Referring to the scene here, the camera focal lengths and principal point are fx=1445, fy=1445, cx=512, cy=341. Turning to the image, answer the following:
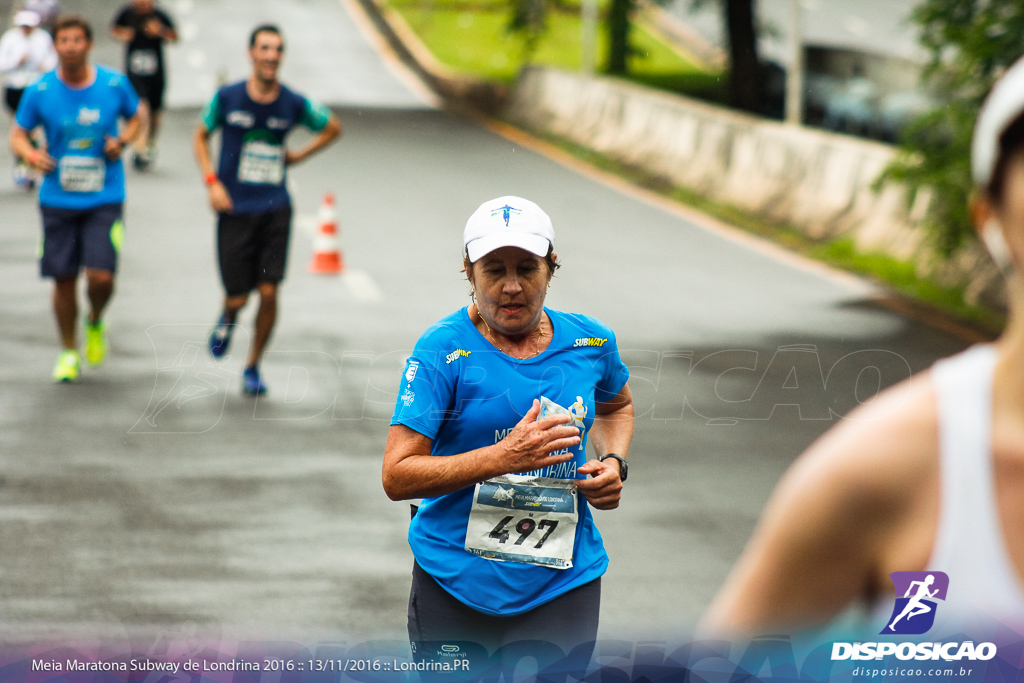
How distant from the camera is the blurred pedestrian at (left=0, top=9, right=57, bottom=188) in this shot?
15.6 meters

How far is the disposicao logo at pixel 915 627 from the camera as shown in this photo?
1.53m

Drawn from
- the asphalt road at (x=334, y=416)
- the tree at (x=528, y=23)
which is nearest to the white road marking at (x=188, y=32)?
the tree at (x=528, y=23)

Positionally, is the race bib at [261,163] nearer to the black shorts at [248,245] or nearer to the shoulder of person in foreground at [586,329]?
the black shorts at [248,245]

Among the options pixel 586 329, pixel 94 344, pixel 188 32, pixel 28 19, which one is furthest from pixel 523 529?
pixel 188 32

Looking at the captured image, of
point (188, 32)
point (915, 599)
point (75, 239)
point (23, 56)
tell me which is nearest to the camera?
point (915, 599)

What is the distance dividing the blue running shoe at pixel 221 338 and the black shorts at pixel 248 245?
0.35 meters

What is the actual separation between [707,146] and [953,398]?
56.4ft

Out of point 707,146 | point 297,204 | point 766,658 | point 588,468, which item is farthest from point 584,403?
point 707,146

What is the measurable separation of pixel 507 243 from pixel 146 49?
16.2 m

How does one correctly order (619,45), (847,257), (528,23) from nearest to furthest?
1. (847,257)
2. (528,23)
3. (619,45)

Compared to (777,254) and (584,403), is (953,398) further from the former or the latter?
(777,254)

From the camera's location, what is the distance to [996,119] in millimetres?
1340

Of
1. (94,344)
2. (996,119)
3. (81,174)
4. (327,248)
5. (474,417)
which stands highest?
(996,119)

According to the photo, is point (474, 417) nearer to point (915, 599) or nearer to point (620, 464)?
point (620, 464)
